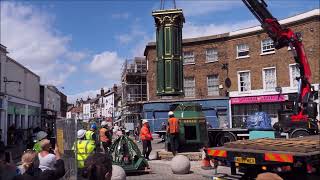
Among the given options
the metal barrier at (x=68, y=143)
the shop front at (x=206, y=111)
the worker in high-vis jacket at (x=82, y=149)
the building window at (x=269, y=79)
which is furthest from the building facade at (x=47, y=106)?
the worker in high-vis jacket at (x=82, y=149)

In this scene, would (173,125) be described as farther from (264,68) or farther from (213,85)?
(213,85)

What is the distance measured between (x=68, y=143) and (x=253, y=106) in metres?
Result: 25.4

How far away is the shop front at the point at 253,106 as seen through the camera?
1283 inches

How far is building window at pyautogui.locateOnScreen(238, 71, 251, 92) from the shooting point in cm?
3456

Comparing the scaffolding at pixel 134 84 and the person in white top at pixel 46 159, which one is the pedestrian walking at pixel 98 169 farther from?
the scaffolding at pixel 134 84

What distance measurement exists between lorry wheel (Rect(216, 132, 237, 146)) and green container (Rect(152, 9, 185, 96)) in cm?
462

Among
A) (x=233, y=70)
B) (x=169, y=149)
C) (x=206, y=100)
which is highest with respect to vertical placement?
(x=233, y=70)

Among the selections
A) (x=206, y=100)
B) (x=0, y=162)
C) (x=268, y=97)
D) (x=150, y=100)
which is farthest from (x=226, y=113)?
(x=0, y=162)

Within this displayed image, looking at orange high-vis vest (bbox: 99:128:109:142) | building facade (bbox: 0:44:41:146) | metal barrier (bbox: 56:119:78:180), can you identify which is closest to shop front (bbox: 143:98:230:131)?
building facade (bbox: 0:44:41:146)

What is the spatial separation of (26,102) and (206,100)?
1739 centimetres

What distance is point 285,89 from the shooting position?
31969mm

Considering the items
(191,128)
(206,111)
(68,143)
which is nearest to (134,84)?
(206,111)

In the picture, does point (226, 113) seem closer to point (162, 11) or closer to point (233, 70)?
point (233, 70)

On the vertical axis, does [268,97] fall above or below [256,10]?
below
